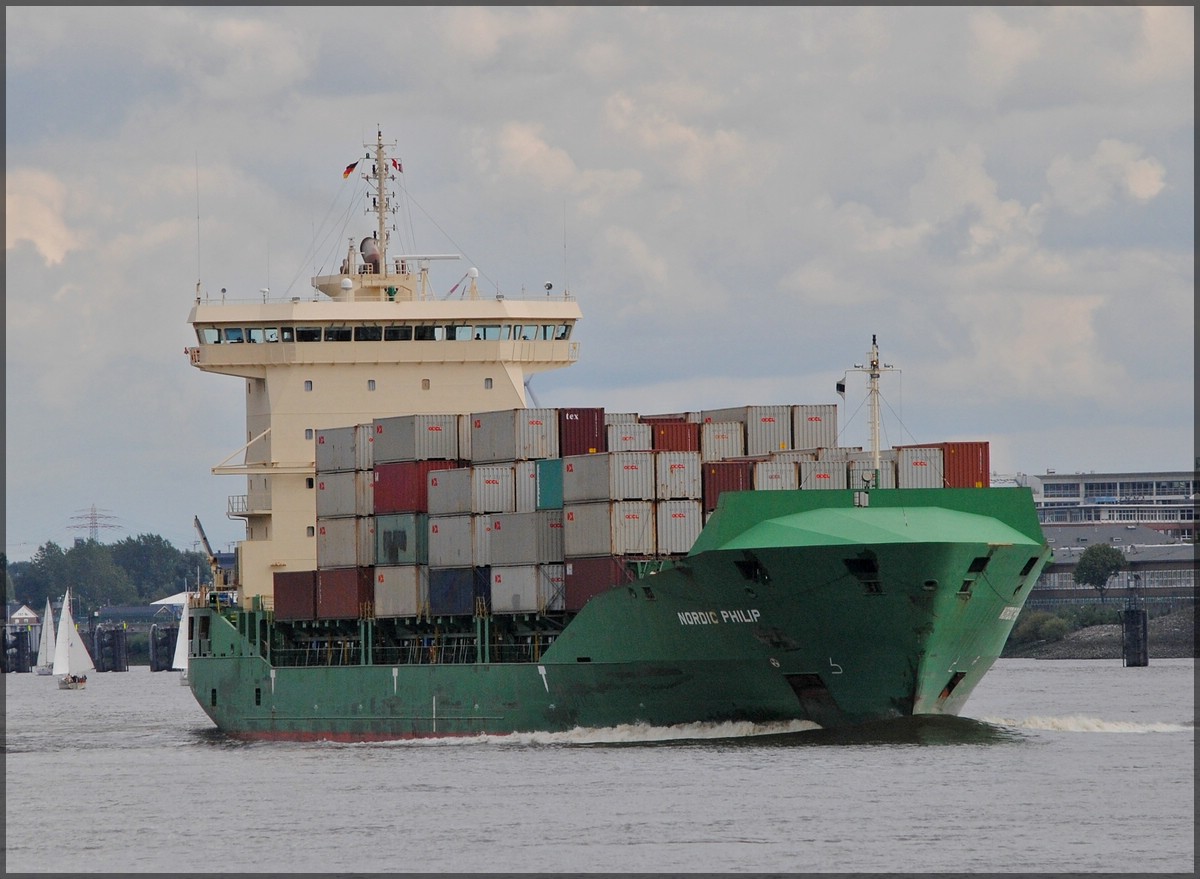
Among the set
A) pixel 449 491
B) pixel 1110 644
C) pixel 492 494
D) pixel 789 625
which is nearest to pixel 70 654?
pixel 1110 644

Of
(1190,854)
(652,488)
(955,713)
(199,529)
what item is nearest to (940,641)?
(955,713)

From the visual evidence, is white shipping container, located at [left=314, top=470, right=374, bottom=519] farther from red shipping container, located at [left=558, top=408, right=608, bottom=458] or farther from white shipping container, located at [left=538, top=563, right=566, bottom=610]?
white shipping container, located at [left=538, top=563, right=566, bottom=610]

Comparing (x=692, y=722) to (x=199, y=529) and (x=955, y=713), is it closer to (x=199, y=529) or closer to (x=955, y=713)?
(x=955, y=713)

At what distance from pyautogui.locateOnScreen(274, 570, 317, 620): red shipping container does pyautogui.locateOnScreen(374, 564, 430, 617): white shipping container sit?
306 centimetres

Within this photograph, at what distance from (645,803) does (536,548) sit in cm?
1122

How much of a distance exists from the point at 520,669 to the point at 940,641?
9454mm

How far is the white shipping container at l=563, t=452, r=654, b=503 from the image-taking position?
44.3m

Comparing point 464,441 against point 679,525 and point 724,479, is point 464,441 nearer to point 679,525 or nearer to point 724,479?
point 679,525

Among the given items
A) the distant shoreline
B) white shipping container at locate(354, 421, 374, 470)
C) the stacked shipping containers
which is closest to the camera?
the stacked shipping containers

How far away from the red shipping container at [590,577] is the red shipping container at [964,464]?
651 cm

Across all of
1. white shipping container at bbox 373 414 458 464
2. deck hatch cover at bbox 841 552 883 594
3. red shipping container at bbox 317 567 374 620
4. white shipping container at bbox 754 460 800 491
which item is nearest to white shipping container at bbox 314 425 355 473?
white shipping container at bbox 373 414 458 464

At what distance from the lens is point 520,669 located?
46.5 metres

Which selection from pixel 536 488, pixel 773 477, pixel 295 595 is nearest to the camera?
pixel 773 477

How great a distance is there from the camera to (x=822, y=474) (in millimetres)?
44719
